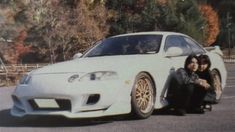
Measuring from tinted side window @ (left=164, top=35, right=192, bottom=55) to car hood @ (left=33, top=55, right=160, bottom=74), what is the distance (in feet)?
2.75

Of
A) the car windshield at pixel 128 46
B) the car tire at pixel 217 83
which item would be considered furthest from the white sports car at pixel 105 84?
the car tire at pixel 217 83

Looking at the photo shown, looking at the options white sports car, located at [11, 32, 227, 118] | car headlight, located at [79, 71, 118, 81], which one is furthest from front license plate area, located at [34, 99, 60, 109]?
car headlight, located at [79, 71, 118, 81]

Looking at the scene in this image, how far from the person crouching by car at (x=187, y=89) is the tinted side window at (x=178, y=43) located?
22.2 inches

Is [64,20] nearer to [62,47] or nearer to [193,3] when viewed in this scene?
[62,47]

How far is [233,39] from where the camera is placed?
232 feet

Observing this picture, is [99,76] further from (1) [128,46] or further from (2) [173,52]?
(2) [173,52]

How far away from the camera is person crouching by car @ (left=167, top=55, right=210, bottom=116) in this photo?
8.53m

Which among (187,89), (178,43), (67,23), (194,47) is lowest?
(67,23)

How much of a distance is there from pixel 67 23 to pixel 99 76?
35.1 metres

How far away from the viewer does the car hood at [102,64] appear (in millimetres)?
7816

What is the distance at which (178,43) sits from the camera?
378 inches

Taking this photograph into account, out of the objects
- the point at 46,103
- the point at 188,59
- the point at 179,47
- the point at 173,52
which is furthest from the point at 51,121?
the point at 179,47

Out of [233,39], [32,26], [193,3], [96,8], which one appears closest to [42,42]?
[32,26]

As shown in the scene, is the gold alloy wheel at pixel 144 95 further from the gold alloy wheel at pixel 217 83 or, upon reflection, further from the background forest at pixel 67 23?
the background forest at pixel 67 23
